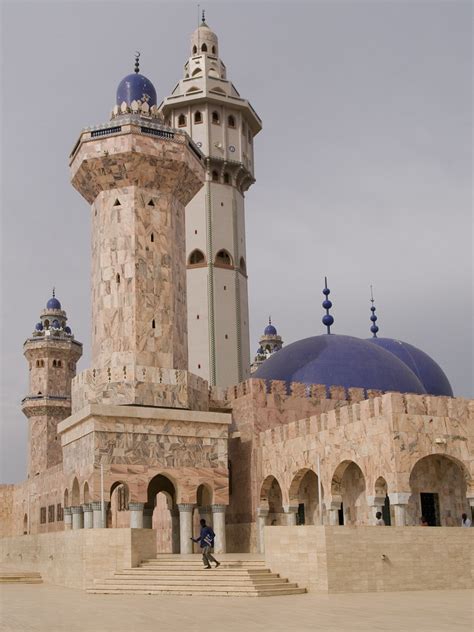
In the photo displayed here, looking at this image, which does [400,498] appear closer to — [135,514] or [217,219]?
[135,514]

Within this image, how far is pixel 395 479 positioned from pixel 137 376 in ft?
34.9

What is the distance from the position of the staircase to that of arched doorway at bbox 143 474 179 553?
8321 mm

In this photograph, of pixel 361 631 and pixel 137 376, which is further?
pixel 137 376

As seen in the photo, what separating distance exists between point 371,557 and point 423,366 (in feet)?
86.1

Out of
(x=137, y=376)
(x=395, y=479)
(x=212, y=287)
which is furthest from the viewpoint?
(x=212, y=287)

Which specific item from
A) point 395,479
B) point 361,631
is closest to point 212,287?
point 395,479

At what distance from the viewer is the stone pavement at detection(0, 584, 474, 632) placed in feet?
43.8

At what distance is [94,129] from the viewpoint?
31.7 metres

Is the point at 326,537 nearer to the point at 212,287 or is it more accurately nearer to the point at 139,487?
the point at 139,487

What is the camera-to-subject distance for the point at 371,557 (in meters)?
19.6

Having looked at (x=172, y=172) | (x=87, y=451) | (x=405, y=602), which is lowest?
(x=405, y=602)

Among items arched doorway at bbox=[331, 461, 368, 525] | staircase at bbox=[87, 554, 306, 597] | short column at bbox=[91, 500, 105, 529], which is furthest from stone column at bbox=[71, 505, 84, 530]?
arched doorway at bbox=[331, 461, 368, 525]

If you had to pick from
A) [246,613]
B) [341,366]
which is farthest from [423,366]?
[246,613]

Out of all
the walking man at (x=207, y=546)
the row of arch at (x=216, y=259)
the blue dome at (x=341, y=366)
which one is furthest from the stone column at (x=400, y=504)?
the row of arch at (x=216, y=259)
